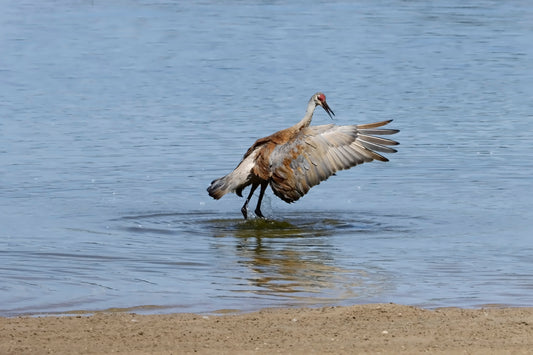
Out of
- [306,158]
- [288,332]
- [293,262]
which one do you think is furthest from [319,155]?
[288,332]

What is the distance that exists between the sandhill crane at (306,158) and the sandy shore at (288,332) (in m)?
3.98

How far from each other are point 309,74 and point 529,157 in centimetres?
913

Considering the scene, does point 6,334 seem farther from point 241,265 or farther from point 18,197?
point 18,197

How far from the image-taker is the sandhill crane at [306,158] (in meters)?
11.9

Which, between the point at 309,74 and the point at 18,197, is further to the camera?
the point at 309,74

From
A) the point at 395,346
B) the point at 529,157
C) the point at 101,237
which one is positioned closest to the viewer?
the point at 395,346

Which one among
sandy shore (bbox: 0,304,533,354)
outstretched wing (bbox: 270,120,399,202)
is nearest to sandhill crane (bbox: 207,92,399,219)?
outstretched wing (bbox: 270,120,399,202)

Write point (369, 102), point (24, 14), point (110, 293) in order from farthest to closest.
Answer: point (24, 14)
point (369, 102)
point (110, 293)

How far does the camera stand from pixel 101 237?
11250 millimetres

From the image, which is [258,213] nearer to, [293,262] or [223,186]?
→ [223,186]

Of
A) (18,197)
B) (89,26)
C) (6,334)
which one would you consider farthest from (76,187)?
(89,26)

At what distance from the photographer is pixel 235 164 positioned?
14984 millimetres

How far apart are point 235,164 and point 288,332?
7816mm

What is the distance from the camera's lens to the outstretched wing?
1188 cm
